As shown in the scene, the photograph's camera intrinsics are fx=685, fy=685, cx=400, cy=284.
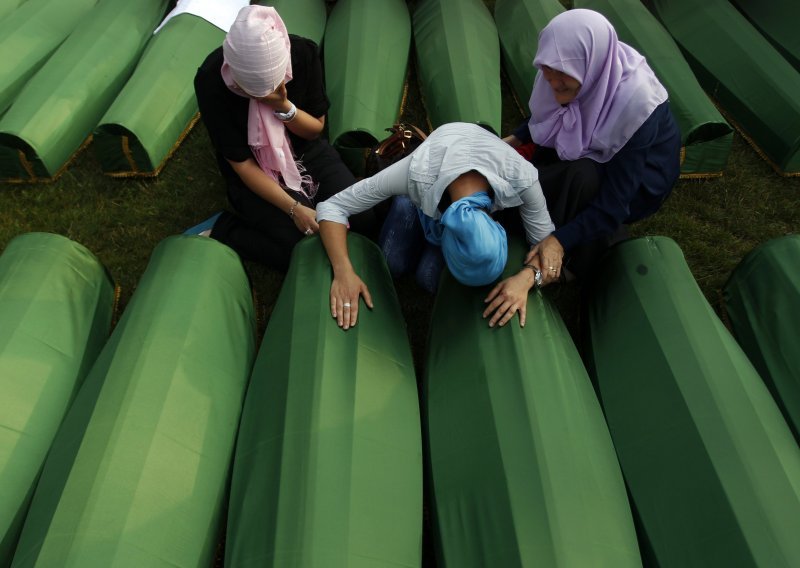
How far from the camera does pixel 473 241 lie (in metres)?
2.38

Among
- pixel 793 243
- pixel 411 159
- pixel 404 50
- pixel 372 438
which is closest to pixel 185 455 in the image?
pixel 372 438

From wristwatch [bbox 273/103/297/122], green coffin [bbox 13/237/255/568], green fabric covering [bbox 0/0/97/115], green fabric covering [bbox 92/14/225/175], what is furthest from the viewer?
green fabric covering [bbox 0/0/97/115]

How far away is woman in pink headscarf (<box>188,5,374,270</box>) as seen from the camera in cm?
284

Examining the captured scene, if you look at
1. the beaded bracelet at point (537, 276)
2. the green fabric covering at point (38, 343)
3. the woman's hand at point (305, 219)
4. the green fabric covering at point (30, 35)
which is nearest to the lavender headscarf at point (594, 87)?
the beaded bracelet at point (537, 276)

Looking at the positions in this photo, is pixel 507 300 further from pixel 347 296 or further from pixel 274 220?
pixel 274 220

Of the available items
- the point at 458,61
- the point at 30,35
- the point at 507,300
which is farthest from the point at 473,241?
the point at 30,35

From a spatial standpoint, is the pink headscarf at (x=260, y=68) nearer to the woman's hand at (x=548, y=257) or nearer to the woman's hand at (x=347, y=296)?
the woman's hand at (x=347, y=296)

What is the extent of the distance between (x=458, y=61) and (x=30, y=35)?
111 inches

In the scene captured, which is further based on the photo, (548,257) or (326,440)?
(548,257)

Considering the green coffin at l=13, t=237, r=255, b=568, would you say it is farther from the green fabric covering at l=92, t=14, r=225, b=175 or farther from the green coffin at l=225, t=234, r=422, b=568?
the green fabric covering at l=92, t=14, r=225, b=175

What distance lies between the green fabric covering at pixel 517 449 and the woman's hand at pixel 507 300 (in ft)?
0.13

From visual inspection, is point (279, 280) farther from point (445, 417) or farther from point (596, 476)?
point (596, 476)

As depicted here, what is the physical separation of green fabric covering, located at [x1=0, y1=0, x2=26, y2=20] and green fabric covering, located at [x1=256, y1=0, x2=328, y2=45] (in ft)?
5.79

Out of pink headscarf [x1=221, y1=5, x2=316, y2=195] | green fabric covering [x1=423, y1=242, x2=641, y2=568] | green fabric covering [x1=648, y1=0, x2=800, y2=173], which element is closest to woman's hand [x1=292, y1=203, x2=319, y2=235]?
pink headscarf [x1=221, y1=5, x2=316, y2=195]
